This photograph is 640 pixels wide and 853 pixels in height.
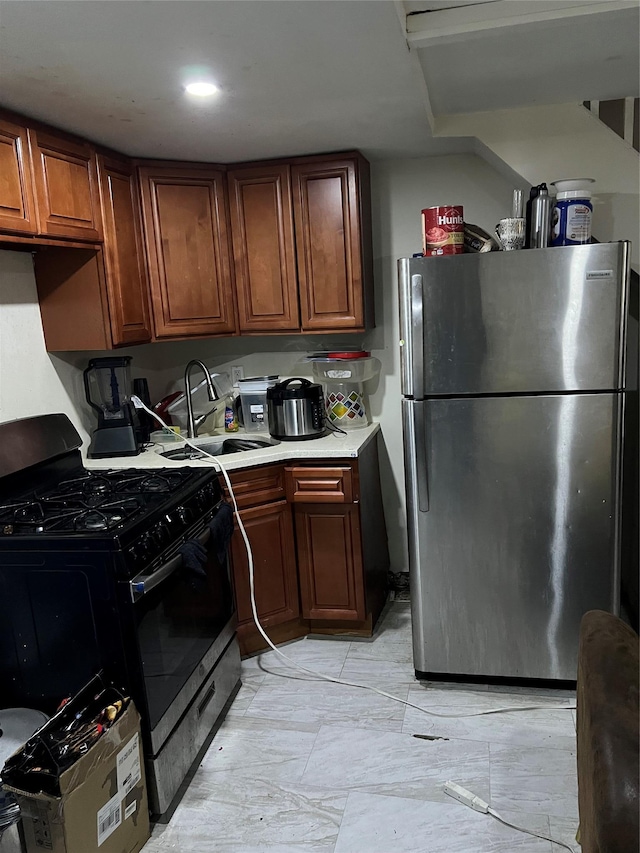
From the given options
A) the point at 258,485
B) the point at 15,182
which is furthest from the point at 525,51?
the point at 258,485

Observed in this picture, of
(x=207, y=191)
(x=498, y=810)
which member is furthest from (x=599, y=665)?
(x=207, y=191)

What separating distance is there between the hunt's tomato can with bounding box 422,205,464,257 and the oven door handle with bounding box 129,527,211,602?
1.39m

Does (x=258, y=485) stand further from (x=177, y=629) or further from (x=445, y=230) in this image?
(x=445, y=230)

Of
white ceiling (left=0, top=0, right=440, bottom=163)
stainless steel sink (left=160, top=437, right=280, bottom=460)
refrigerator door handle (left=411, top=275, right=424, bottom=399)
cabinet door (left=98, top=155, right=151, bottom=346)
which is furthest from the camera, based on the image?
stainless steel sink (left=160, top=437, right=280, bottom=460)

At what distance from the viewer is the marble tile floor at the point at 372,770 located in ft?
5.94

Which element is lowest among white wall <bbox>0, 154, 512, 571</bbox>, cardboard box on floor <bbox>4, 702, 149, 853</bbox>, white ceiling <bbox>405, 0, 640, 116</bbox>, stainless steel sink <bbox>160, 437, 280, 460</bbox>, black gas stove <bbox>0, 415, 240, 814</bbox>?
cardboard box on floor <bbox>4, 702, 149, 853</bbox>

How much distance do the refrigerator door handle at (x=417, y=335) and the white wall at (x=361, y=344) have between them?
2.96ft

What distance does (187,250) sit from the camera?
2859 mm

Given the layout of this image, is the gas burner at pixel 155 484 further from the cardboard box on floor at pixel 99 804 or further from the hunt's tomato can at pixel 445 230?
the hunt's tomato can at pixel 445 230

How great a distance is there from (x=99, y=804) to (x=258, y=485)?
51.5 inches

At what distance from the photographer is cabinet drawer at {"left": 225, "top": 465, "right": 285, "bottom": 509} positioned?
2.61m

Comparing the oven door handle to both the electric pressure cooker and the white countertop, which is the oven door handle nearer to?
the white countertop

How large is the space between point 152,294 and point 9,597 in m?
1.47

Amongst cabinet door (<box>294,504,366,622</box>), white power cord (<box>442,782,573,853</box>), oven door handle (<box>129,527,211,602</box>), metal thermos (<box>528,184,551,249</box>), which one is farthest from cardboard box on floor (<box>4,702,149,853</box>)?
metal thermos (<box>528,184,551,249</box>)
